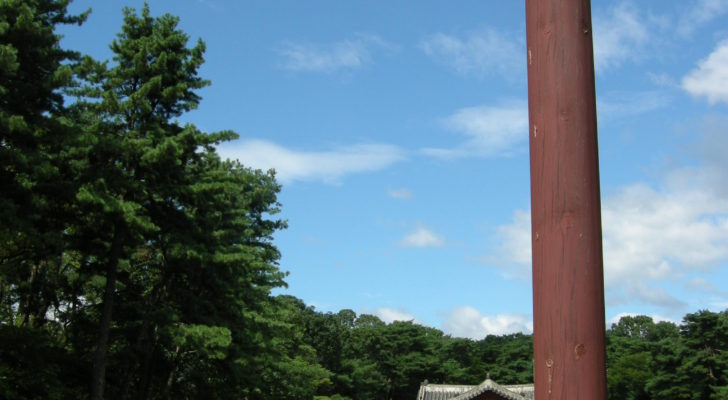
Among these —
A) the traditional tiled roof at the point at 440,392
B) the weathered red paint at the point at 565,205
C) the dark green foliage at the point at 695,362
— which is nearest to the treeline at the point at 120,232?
the traditional tiled roof at the point at 440,392

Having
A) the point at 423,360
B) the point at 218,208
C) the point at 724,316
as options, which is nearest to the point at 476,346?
the point at 423,360

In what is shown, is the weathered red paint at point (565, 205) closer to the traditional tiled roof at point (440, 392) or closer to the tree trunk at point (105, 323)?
the tree trunk at point (105, 323)

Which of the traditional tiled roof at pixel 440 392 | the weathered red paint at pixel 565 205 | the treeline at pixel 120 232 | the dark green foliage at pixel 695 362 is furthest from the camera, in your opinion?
the dark green foliage at pixel 695 362

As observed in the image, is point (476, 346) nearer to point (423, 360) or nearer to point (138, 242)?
point (423, 360)

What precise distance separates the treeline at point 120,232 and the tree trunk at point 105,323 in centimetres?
4

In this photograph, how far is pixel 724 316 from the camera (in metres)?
44.4

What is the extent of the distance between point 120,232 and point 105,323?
2.42 meters

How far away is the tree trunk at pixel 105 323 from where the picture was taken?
56.0 feet

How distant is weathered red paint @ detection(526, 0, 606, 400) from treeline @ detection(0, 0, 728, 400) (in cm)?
1440

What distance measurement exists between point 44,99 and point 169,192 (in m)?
3.82

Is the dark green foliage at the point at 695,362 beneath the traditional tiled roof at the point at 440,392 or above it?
above

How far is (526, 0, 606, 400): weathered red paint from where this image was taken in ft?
5.74

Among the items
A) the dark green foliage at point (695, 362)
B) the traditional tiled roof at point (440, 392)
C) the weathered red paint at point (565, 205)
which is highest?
the dark green foliage at point (695, 362)

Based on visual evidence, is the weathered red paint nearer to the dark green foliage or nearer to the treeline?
the treeline
